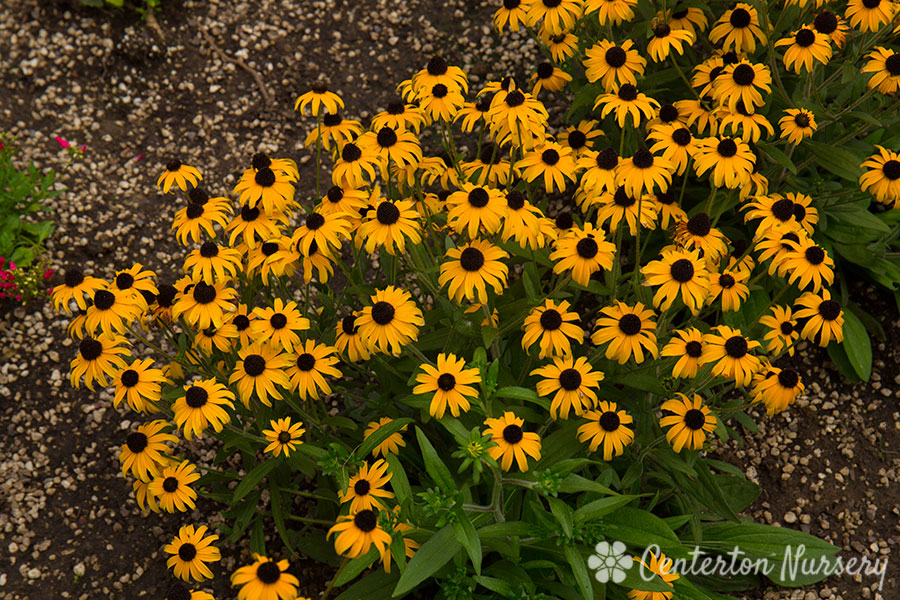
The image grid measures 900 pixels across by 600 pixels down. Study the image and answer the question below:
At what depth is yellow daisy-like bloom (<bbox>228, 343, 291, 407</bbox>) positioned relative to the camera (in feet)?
9.50

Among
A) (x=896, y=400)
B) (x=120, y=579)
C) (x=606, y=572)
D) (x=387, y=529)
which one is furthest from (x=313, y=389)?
(x=896, y=400)

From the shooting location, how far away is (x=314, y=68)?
5699mm

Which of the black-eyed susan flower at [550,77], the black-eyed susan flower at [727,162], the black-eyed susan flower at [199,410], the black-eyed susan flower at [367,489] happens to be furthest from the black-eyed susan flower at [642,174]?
the black-eyed susan flower at [199,410]

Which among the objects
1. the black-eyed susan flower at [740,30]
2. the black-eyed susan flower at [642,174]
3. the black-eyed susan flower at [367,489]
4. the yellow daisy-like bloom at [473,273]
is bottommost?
the black-eyed susan flower at [367,489]

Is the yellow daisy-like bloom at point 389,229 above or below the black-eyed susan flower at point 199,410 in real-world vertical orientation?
above

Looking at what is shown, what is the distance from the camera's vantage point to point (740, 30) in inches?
149

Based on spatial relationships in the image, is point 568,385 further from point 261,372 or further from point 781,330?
point 261,372

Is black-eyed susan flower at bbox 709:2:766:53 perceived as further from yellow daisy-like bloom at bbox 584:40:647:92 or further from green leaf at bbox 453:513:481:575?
green leaf at bbox 453:513:481:575

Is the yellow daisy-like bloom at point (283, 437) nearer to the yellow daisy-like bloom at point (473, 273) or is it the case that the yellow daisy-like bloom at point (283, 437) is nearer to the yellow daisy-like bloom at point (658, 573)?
the yellow daisy-like bloom at point (473, 273)

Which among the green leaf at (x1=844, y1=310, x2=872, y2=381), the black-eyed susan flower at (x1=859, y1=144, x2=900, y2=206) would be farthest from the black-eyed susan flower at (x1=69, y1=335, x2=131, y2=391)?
the green leaf at (x1=844, y1=310, x2=872, y2=381)

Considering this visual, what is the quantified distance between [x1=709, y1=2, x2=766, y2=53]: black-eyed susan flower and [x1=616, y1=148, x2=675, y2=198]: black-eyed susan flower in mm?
1168

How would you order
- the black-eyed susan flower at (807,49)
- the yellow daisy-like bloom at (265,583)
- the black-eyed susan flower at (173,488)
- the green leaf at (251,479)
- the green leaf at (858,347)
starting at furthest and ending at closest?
1. the green leaf at (858,347)
2. the black-eyed susan flower at (807,49)
3. the green leaf at (251,479)
4. the black-eyed susan flower at (173,488)
5. the yellow daisy-like bloom at (265,583)

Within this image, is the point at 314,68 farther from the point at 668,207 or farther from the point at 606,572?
the point at 606,572

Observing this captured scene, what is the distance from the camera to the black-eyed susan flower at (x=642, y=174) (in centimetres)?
298
